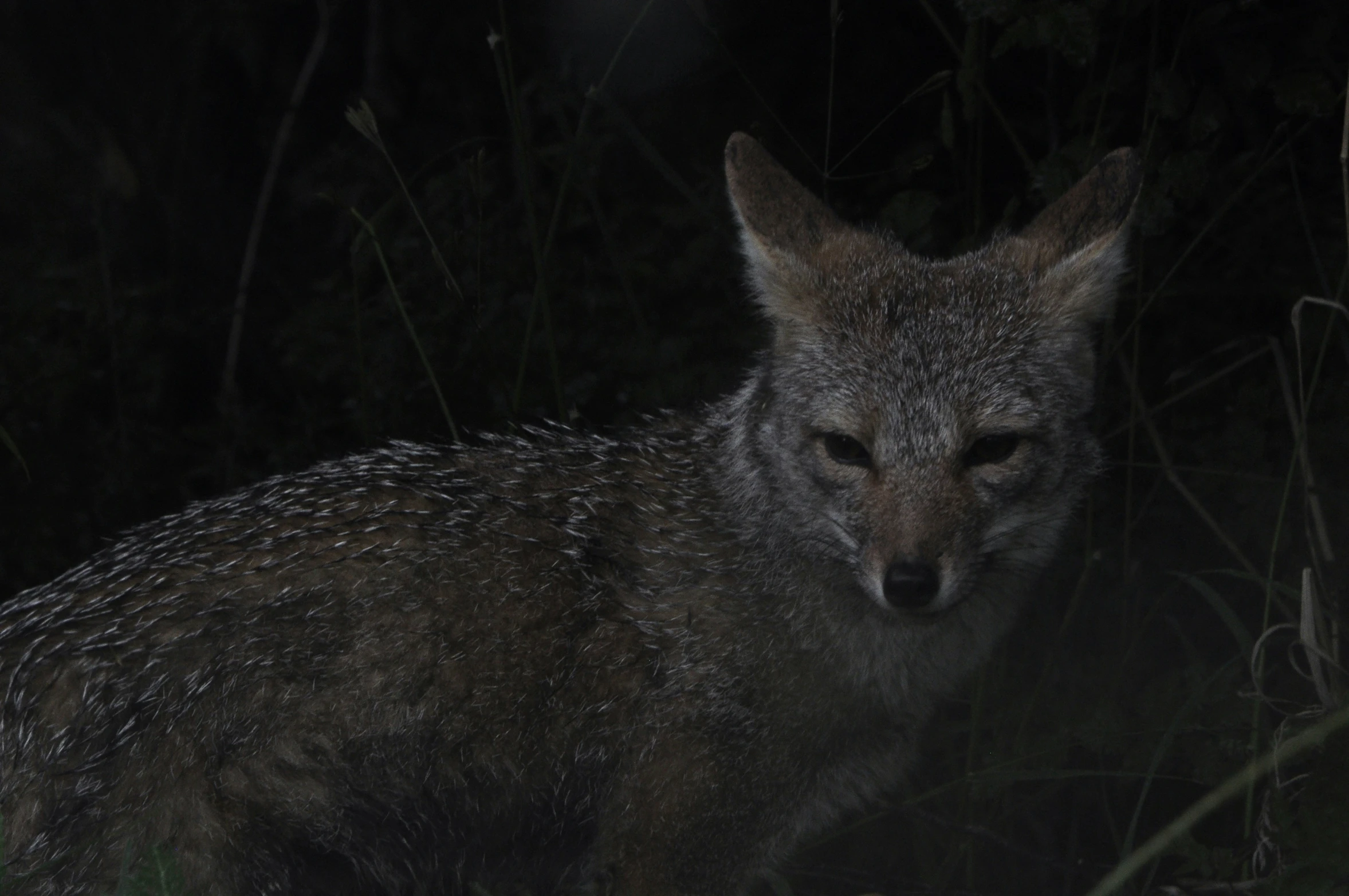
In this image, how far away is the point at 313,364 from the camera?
18.6ft

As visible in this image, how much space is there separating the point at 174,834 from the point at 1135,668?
10.6 feet

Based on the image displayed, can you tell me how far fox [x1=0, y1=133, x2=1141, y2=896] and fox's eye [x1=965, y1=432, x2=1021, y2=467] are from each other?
0.04 ft

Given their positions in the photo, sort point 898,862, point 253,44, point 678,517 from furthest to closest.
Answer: point 253,44 → point 898,862 → point 678,517

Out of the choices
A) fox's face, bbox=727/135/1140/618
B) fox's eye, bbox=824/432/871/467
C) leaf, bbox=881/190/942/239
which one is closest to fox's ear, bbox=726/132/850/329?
fox's face, bbox=727/135/1140/618

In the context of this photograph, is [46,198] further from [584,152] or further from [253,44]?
[584,152]

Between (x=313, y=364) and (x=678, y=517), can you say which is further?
(x=313, y=364)

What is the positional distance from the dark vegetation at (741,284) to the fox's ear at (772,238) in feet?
1.40

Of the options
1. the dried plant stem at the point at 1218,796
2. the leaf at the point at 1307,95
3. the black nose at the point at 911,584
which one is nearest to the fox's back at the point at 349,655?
the black nose at the point at 911,584

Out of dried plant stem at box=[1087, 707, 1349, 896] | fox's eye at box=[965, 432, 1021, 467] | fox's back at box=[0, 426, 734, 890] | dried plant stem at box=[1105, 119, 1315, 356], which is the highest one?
dried plant stem at box=[1105, 119, 1315, 356]

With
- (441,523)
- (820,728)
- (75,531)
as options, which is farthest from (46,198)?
(820,728)

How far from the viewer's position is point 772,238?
13.1ft

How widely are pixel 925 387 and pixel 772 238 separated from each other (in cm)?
69

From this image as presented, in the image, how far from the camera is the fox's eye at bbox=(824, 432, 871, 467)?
3.66 meters

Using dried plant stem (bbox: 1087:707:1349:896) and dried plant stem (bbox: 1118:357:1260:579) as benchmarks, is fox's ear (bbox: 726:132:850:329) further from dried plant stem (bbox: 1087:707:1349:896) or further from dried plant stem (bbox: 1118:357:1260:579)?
dried plant stem (bbox: 1087:707:1349:896)
